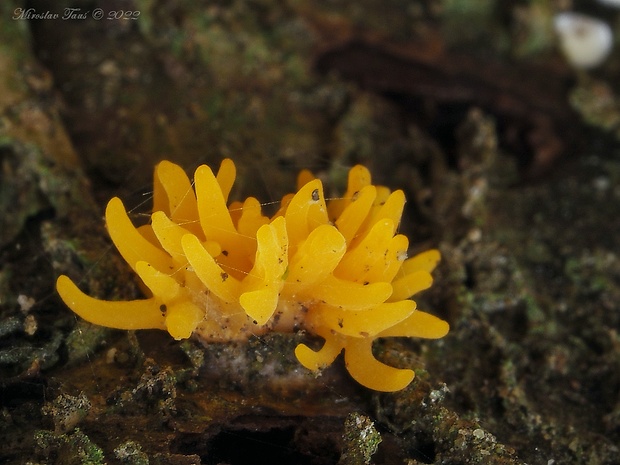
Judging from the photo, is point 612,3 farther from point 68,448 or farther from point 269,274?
point 68,448

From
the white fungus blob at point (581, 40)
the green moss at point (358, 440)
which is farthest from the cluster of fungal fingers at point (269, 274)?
the white fungus blob at point (581, 40)

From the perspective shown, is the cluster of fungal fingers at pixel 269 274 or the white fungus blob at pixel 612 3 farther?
the white fungus blob at pixel 612 3

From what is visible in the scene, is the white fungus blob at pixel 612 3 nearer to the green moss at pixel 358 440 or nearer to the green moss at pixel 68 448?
the green moss at pixel 358 440

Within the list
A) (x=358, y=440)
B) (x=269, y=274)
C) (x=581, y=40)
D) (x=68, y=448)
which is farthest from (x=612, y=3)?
(x=68, y=448)

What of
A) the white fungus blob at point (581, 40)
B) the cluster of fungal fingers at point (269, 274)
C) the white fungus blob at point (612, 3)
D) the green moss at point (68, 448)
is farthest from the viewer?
the white fungus blob at point (612, 3)

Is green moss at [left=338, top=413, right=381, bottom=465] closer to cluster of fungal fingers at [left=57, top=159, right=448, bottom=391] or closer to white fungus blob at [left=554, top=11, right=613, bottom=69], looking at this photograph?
cluster of fungal fingers at [left=57, top=159, right=448, bottom=391]

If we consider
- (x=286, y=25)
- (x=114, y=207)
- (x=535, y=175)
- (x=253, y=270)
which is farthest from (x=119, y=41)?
(x=535, y=175)

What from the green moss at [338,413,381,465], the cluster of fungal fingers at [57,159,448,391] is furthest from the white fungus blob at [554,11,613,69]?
the green moss at [338,413,381,465]
